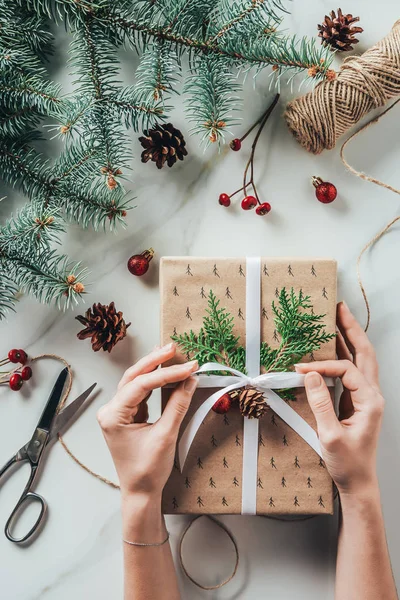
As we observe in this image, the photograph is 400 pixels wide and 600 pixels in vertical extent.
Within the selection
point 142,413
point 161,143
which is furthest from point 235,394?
point 161,143

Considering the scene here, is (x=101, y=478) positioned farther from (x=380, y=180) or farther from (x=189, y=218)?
(x=380, y=180)

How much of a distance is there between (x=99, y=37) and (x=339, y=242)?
695 millimetres

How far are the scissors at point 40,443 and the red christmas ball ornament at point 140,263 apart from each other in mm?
287

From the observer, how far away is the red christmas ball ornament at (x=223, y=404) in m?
0.98

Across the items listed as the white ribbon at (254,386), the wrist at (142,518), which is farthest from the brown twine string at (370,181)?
the wrist at (142,518)

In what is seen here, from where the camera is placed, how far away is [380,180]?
121cm

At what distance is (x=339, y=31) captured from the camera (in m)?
1.13

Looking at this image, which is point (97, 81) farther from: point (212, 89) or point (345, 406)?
point (345, 406)

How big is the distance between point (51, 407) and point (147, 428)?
29 cm

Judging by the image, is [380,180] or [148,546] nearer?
[148,546]

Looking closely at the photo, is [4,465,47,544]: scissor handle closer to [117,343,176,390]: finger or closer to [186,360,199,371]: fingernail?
[117,343,176,390]: finger

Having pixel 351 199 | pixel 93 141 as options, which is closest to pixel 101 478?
pixel 93 141

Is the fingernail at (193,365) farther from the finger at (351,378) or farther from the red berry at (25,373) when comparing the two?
the red berry at (25,373)

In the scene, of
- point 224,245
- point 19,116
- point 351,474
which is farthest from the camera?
point 224,245
